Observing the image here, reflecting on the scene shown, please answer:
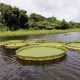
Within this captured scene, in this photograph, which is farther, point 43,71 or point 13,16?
point 13,16

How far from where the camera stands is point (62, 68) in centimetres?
1087

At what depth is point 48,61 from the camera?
1230cm

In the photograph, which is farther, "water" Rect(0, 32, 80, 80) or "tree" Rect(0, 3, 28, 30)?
"tree" Rect(0, 3, 28, 30)

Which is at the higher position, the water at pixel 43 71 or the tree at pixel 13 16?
the tree at pixel 13 16

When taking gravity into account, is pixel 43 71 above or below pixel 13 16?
below

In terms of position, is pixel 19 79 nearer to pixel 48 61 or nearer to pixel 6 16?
pixel 48 61

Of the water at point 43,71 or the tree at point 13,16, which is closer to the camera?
the water at point 43,71

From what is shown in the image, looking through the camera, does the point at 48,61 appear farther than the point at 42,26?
No

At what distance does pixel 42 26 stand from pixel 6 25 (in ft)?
55.8

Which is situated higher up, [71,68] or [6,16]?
[6,16]

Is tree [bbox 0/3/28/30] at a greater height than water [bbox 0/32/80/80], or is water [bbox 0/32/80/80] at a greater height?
tree [bbox 0/3/28/30]

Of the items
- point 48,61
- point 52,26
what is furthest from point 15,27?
point 48,61

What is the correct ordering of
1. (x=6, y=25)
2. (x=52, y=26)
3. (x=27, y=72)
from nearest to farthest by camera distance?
(x=27, y=72) < (x=6, y=25) < (x=52, y=26)

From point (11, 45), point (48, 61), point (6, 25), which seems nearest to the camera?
point (48, 61)
